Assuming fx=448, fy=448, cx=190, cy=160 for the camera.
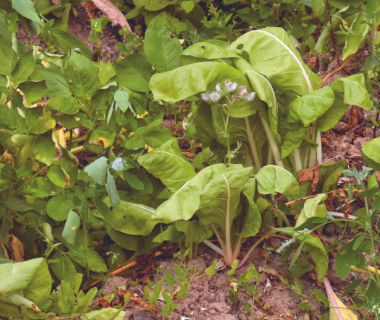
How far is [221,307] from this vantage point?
175 cm

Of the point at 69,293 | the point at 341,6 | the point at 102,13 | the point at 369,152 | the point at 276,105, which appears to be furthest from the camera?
the point at 102,13

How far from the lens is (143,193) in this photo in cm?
200

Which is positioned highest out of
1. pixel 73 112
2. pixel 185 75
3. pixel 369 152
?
pixel 185 75

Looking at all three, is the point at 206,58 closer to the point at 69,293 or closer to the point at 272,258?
the point at 272,258

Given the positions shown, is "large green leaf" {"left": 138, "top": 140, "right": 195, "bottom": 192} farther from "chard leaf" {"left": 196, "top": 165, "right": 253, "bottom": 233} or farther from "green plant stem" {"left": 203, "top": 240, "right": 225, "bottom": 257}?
"green plant stem" {"left": 203, "top": 240, "right": 225, "bottom": 257}

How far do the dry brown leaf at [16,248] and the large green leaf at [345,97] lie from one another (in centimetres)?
144

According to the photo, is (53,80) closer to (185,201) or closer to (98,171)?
(98,171)

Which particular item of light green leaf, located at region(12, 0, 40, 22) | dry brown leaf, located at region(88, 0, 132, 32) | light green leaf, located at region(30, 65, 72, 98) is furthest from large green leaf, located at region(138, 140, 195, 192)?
dry brown leaf, located at region(88, 0, 132, 32)

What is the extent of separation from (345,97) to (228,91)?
504 mm

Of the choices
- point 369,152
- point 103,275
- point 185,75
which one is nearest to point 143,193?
point 103,275

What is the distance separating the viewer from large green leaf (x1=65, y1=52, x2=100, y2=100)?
1.97 m

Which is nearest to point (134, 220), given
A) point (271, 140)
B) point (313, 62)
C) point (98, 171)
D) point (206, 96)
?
point (98, 171)

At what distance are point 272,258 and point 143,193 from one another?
0.65 meters

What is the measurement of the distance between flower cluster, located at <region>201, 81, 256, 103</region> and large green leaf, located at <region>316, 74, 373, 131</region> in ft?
1.29
